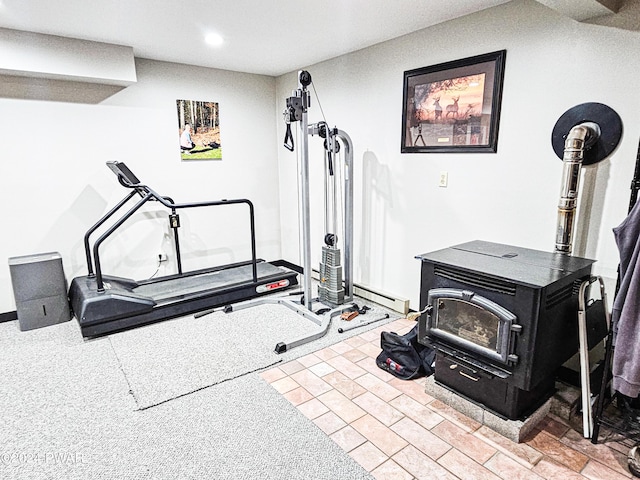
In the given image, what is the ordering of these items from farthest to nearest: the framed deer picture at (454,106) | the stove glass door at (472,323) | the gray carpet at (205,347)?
the framed deer picture at (454,106) → the gray carpet at (205,347) → the stove glass door at (472,323)

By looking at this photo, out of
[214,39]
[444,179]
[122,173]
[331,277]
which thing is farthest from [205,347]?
[214,39]

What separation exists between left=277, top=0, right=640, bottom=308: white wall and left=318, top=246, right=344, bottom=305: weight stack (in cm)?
42

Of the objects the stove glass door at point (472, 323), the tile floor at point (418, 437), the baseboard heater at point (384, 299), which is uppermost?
the stove glass door at point (472, 323)

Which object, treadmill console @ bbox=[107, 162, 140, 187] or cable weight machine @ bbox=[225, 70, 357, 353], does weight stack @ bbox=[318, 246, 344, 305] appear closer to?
cable weight machine @ bbox=[225, 70, 357, 353]

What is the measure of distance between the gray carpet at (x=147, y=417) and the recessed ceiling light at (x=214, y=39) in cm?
237

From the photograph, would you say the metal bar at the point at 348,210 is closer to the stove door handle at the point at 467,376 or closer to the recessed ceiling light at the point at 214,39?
the recessed ceiling light at the point at 214,39

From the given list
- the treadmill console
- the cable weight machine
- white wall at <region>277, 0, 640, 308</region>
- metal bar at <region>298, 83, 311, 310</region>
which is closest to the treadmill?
the treadmill console

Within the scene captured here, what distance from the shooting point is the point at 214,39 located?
3133 mm

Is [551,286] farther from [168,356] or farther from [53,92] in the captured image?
[53,92]

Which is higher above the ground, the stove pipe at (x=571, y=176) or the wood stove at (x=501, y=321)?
the stove pipe at (x=571, y=176)

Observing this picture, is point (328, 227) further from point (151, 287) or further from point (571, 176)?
point (571, 176)

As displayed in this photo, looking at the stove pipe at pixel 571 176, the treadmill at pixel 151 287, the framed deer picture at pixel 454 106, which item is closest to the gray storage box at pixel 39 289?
the treadmill at pixel 151 287

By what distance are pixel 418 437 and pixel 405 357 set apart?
0.62 m

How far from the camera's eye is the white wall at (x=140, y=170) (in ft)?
11.1
